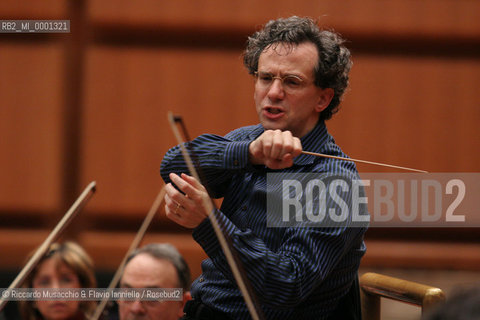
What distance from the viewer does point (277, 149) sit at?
855 mm

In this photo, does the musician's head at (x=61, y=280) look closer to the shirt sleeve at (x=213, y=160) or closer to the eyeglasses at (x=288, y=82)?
the shirt sleeve at (x=213, y=160)

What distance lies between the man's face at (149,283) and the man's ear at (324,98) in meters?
0.53

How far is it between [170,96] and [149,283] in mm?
769

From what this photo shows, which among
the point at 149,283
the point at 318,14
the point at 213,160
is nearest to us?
the point at 213,160

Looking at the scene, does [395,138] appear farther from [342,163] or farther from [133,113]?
[342,163]

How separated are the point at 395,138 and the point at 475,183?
297 millimetres

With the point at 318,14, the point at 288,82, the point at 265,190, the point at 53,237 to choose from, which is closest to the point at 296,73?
the point at 288,82

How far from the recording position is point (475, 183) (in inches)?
77.5

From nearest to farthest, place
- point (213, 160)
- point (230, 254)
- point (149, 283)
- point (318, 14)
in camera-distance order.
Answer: point (230, 254), point (213, 160), point (149, 283), point (318, 14)

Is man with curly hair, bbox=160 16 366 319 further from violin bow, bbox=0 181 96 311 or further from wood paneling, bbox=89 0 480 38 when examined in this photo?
wood paneling, bbox=89 0 480 38

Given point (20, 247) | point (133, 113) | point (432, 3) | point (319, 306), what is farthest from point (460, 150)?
point (20, 247)

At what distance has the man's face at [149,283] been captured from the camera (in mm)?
1285

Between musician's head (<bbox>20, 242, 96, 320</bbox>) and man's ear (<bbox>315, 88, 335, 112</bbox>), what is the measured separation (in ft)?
2.11

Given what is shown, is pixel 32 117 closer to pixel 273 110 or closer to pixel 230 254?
pixel 273 110
